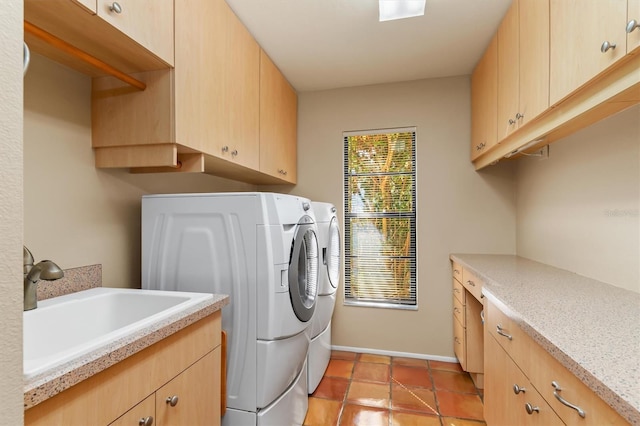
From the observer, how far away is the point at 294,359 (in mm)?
1740

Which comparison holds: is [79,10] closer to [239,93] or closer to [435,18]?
[239,93]

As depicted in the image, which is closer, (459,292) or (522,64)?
(522,64)

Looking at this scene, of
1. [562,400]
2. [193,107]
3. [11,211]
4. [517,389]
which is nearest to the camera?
[11,211]

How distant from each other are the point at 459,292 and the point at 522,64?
1.66 m

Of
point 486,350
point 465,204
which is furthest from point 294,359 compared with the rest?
point 465,204

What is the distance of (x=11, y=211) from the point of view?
49 centimetres

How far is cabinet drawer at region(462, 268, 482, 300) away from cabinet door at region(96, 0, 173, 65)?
202cm

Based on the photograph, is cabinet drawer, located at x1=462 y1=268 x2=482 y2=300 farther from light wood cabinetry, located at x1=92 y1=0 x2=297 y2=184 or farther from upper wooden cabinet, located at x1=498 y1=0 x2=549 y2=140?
light wood cabinetry, located at x1=92 y1=0 x2=297 y2=184

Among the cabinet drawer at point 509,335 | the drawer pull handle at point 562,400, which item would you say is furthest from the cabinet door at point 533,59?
the drawer pull handle at point 562,400

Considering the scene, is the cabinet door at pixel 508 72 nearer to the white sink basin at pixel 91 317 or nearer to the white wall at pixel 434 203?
the white wall at pixel 434 203

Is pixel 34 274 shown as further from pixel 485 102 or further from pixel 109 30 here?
pixel 485 102

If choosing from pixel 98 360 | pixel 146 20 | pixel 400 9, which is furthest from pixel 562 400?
pixel 400 9

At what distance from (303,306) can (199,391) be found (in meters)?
0.70

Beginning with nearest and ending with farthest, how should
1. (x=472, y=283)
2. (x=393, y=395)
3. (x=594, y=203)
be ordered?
(x=594, y=203) < (x=472, y=283) < (x=393, y=395)
